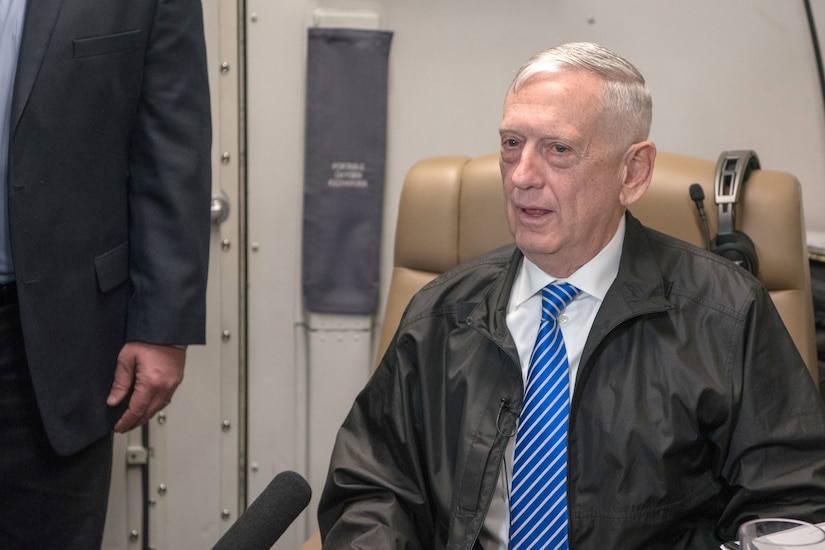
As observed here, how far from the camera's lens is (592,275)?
5.04ft

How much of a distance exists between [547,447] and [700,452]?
0.70 ft

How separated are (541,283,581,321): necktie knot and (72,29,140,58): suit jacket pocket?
784 mm

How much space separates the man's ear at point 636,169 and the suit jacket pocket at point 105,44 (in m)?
0.82

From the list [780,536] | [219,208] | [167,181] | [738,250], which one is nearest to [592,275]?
[738,250]

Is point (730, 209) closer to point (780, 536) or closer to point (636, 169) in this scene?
point (636, 169)

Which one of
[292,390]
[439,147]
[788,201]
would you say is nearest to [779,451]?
[788,201]

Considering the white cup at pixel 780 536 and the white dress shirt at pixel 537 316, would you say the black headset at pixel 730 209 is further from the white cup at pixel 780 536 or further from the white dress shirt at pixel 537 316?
the white cup at pixel 780 536

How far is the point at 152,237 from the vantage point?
1.77 m

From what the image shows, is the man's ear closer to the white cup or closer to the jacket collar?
the white cup

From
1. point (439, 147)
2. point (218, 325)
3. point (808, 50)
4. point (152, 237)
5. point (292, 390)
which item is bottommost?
point (292, 390)

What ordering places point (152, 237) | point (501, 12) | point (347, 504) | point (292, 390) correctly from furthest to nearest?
point (292, 390), point (501, 12), point (152, 237), point (347, 504)

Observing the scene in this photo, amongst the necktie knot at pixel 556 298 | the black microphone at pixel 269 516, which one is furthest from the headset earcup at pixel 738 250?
the black microphone at pixel 269 516

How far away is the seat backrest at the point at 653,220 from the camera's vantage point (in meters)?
1.78

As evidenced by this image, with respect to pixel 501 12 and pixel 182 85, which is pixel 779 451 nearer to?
pixel 182 85
